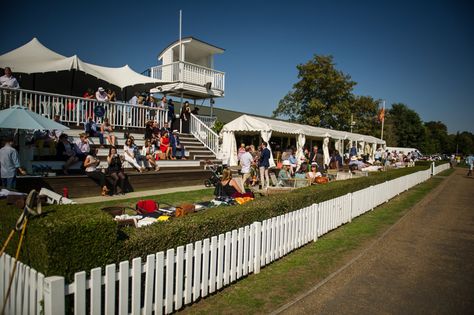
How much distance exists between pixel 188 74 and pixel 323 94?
72.8 feet

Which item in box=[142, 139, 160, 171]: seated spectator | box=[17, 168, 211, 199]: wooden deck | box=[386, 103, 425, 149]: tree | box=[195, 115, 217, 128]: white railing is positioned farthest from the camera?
box=[386, 103, 425, 149]: tree

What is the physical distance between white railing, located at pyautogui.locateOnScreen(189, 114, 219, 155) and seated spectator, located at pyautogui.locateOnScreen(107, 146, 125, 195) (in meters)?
7.68

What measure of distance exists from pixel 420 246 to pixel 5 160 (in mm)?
9650

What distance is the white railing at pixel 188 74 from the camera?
1953cm

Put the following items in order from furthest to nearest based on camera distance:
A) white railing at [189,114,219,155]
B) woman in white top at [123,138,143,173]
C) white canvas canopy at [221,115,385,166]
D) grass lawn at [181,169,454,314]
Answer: white railing at [189,114,219,155] → white canvas canopy at [221,115,385,166] → woman in white top at [123,138,143,173] → grass lawn at [181,169,454,314]

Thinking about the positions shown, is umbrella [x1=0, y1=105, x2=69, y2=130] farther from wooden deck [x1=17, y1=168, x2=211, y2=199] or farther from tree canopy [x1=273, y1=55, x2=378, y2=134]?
tree canopy [x1=273, y1=55, x2=378, y2=134]

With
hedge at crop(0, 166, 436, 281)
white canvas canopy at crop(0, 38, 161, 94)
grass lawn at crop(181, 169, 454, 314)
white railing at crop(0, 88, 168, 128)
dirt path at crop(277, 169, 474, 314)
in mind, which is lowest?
grass lawn at crop(181, 169, 454, 314)

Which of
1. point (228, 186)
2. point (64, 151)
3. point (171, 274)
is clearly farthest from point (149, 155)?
point (171, 274)

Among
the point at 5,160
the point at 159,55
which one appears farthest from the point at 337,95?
the point at 5,160

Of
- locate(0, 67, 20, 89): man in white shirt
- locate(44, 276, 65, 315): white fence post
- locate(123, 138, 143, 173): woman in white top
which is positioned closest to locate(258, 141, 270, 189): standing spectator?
locate(123, 138, 143, 173): woman in white top

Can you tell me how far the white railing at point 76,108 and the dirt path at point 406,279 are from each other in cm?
1173

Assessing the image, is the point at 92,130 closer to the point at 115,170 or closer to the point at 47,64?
the point at 47,64

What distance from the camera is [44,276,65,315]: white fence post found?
2.46 metres

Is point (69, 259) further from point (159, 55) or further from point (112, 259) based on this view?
point (159, 55)
